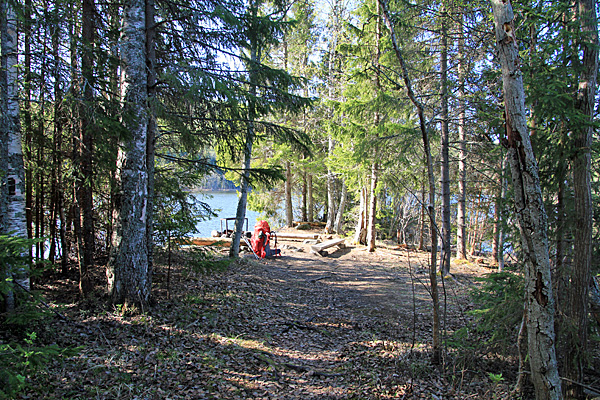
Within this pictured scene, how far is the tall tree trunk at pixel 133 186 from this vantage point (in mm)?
5617

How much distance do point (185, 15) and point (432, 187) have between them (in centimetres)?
549

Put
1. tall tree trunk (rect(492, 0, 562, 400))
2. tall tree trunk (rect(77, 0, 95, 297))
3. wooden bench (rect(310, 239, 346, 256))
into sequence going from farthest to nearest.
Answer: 1. wooden bench (rect(310, 239, 346, 256))
2. tall tree trunk (rect(77, 0, 95, 297))
3. tall tree trunk (rect(492, 0, 562, 400))

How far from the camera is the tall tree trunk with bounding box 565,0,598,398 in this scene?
368cm

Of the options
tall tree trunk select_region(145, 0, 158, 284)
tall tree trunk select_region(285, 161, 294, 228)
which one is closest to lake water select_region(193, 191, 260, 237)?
tall tree trunk select_region(145, 0, 158, 284)

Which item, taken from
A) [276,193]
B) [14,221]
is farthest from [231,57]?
[276,193]

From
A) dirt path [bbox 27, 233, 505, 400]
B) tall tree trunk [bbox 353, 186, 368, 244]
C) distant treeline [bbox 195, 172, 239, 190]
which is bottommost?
dirt path [bbox 27, 233, 505, 400]

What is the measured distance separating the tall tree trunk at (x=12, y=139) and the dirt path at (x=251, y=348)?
148 cm

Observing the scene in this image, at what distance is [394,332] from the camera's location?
6.25 meters

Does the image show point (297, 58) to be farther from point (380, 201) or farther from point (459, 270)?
point (459, 270)

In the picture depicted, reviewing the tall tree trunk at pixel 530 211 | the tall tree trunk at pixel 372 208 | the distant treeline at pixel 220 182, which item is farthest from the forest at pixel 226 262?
the tall tree trunk at pixel 372 208

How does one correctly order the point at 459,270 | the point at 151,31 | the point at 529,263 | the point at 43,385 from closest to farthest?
the point at 529,263 < the point at 43,385 < the point at 151,31 < the point at 459,270

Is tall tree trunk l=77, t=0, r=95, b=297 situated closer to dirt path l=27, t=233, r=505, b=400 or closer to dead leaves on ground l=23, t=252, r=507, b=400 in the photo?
dirt path l=27, t=233, r=505, b=400

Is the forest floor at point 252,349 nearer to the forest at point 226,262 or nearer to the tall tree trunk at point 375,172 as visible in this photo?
the forest at point 226,262

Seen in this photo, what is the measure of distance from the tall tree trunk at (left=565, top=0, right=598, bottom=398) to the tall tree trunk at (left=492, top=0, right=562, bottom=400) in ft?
3.25
